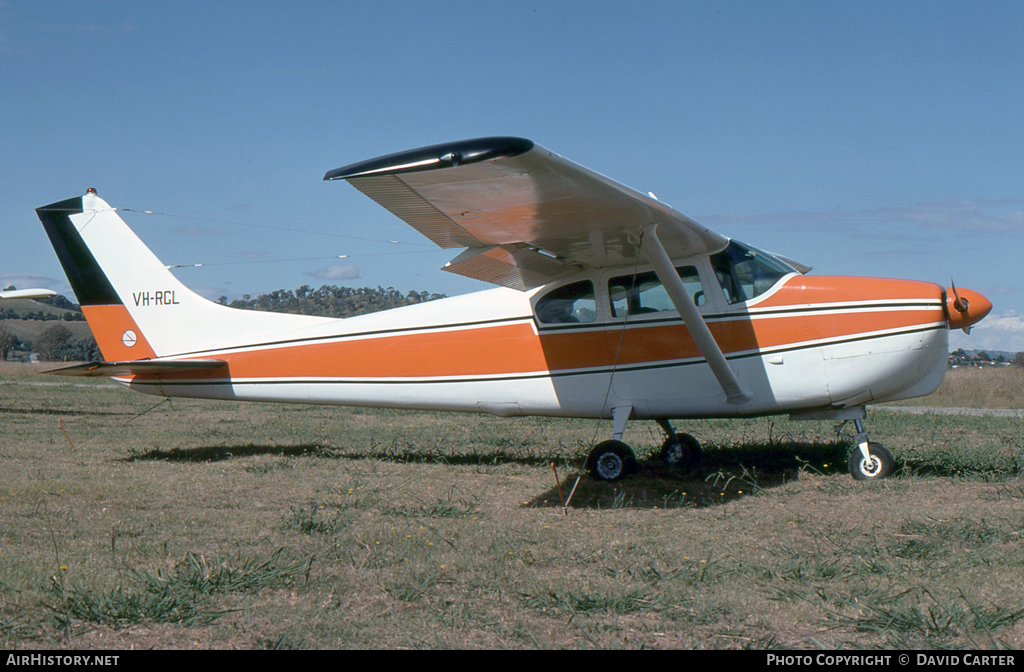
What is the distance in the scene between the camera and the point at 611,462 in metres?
7.19

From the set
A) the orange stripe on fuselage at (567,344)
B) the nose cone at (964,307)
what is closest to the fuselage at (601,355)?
the orange stripe on fuselage at (567,344)

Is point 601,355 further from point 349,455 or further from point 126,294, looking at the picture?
point 126,294

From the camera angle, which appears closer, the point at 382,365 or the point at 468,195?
the point at 468,195

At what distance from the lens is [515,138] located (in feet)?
14.5

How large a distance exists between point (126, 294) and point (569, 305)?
562 centimetres

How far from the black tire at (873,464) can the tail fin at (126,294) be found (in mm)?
6767

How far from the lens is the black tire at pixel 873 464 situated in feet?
22.4

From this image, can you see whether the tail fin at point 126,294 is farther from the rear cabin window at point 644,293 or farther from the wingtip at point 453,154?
the wingtip at point 453,154

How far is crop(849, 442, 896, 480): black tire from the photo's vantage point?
22.4ft

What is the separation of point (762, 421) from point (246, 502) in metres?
9.57
